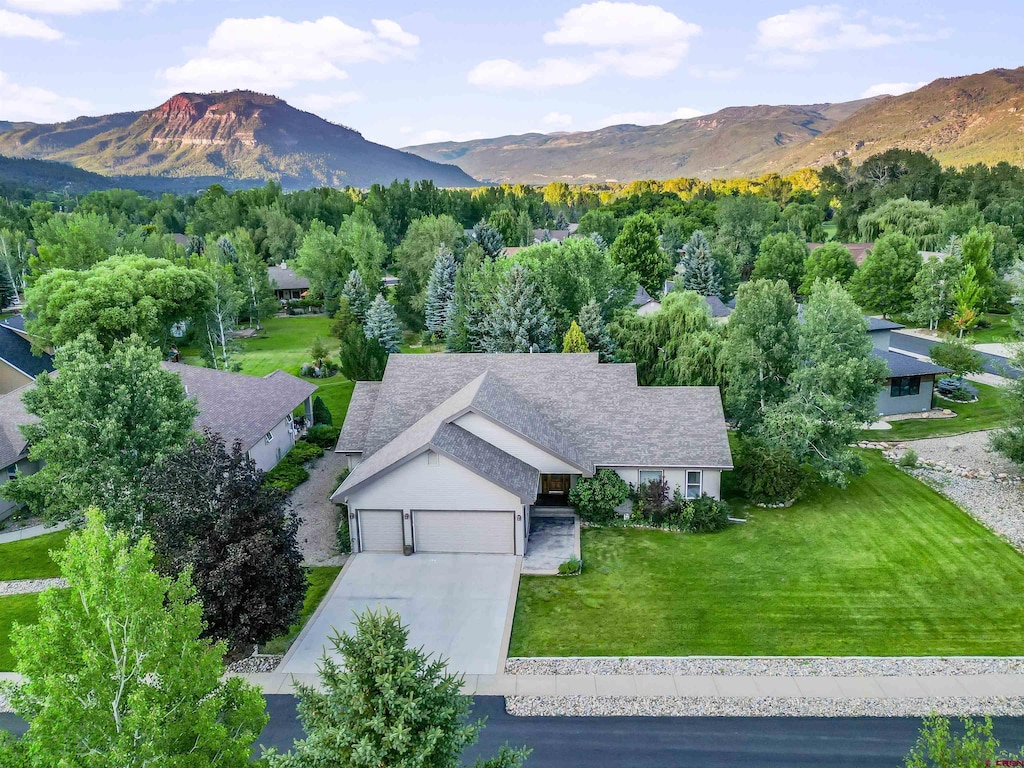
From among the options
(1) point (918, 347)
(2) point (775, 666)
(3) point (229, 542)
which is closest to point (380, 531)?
(3) point (229, 542)

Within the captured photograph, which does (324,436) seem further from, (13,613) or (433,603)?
(433,603)

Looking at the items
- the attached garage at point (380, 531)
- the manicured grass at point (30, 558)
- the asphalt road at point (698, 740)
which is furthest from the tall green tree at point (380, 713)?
the manicured grass at point (30, 558)

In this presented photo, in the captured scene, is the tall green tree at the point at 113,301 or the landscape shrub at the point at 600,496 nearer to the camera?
the landscape shrub at the point at 600,496

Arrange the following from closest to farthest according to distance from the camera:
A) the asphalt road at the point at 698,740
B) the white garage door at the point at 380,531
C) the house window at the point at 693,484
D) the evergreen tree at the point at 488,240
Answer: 1. the asphalt road at the point at 698,740
2. the white garage door at the point at 380,531
3. the house window at the point at 693,484
4. the evergreen tree at the point at 488,240

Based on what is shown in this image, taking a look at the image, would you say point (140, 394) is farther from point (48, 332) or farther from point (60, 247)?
point (60, 247)

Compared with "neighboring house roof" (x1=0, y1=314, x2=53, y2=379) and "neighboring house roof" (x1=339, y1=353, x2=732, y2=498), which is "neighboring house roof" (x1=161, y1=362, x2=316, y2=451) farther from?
"neighboring house roof" (x1=0, y1=314, x2=53, y2=379)

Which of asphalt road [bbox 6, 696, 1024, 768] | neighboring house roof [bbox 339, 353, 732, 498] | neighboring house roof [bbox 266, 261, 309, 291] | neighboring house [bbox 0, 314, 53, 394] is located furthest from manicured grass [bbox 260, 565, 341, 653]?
neighboring house roof [bbox 266, 261, 309, 291]

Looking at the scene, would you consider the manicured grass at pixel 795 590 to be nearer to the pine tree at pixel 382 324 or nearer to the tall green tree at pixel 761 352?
the tall green tree at pixel 761 352
